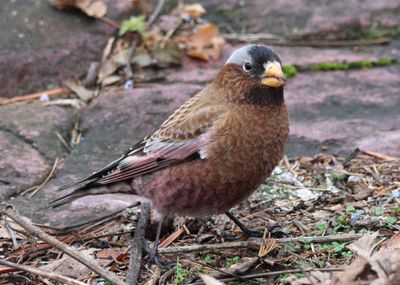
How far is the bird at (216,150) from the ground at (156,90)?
0.36 meters

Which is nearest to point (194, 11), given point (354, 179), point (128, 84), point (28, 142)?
point (128, 84)

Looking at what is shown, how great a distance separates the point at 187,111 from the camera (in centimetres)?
451

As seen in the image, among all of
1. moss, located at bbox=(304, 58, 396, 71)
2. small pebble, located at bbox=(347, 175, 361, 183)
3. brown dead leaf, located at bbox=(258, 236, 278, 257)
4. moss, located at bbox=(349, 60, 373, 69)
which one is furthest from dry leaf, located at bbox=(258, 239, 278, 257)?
moss, located at bbox=(349, 60, 373, 69)

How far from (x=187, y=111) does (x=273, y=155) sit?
59 cm

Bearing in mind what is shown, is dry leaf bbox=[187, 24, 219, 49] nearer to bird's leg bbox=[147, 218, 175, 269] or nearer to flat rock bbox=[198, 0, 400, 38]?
flat rock bbox=[198, 0, 400, 38]

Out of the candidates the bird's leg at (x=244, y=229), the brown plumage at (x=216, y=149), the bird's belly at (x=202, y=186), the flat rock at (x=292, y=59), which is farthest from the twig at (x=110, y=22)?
the bird's leg at (x=244, y=229)

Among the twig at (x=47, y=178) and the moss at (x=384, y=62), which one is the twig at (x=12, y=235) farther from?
the moss at (x=384, y=62)

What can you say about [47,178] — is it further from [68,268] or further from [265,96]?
[265,96]

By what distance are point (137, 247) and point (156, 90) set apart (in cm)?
217

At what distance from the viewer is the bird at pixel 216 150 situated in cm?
419

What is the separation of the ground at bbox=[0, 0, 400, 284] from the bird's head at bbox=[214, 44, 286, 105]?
746 millimetres

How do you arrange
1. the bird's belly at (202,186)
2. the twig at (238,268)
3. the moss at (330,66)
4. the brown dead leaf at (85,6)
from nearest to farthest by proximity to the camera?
the twig at (238,268) → the bird's belly at (202,186) → the moss at (330,66) → the brown dead leaf at (85,6)

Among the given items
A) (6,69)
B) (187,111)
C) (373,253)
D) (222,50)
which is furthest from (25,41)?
(373,253)

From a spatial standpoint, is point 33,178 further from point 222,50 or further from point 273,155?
point 222,50
